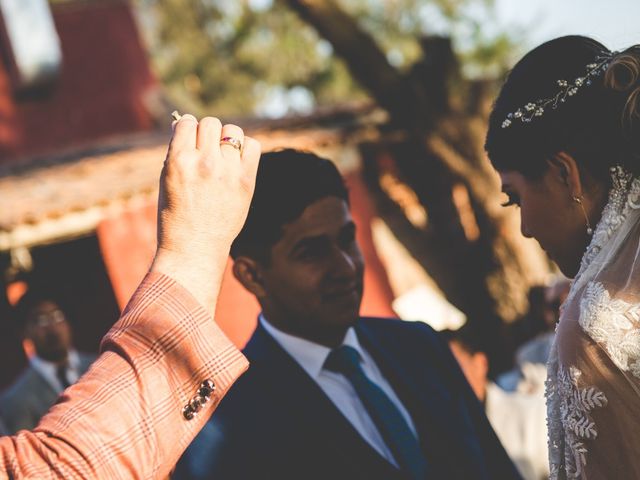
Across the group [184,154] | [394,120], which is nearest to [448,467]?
[184,154]

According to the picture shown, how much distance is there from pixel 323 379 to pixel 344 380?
0.08 meters

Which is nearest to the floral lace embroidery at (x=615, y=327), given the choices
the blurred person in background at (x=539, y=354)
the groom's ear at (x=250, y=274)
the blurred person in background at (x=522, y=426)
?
the groom's ear at (x=250, y=274)

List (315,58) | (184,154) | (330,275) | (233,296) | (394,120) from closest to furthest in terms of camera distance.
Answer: (184,154) < (330,275) < (233,296) < (394,120) < (315,58)

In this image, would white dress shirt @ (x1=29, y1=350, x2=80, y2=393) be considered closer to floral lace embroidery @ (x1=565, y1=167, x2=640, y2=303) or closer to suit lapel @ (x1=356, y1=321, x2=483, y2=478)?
suit lapel @ (x1=356, y1=321, x2=483, y2=478)

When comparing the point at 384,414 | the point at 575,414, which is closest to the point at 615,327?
the point at 575,414

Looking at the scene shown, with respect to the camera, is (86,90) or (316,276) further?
(86,90)

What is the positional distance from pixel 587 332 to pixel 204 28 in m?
28.5

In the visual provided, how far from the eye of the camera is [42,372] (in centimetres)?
596

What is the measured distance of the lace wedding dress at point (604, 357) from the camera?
147cm

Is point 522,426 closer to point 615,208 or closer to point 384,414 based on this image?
point 384,414

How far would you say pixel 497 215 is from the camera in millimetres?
9531

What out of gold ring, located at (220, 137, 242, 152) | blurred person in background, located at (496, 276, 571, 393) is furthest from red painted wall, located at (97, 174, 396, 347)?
gold ring, located at (220, 137, 242, 152)

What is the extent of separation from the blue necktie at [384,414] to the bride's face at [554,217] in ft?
2.69

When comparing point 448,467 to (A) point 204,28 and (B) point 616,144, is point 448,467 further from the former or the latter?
(A) point 204,28
